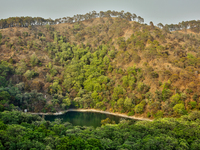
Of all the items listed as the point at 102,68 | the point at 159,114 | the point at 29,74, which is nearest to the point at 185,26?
the point at 102,68

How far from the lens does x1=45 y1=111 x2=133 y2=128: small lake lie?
59.9m

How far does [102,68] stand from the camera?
9088 cm

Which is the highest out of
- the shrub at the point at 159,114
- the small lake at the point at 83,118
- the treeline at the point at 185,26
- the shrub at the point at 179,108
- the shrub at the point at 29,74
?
the treeline at the point at 185,26

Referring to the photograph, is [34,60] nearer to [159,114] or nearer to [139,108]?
[139,108]

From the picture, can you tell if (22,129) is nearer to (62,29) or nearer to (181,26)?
(62,29)

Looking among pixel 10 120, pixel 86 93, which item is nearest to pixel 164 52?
pixel 86 93

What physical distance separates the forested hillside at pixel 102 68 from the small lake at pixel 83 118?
4.86 m

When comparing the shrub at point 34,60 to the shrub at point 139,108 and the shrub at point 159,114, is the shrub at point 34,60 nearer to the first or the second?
the shrub at point 139,108

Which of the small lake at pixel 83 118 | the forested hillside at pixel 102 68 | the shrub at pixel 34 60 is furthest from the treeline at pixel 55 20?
the small lake at pixel 83 118

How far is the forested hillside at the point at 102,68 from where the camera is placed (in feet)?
212

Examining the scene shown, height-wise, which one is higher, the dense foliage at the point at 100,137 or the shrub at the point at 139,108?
the dense foliage at the point at 100,137

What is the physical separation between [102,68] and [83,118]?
31.2 m

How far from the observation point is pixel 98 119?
211 feet

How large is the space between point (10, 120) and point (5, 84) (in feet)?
136
